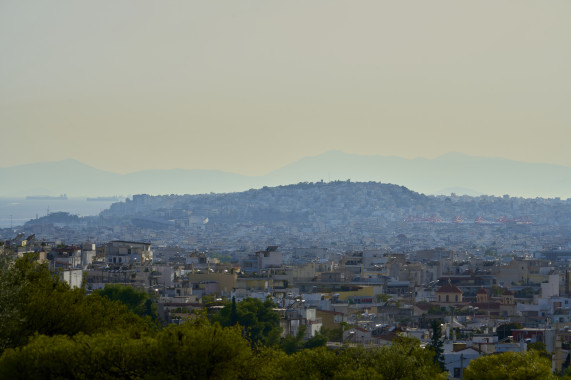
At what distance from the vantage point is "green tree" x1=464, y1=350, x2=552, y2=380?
88.0ft

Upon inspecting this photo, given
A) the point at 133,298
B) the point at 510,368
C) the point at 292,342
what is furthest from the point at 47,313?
the point at 133,298

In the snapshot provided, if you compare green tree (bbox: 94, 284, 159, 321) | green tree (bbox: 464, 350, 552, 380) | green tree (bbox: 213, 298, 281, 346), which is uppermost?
green tree (bbox: 94, 284, 159, 321)

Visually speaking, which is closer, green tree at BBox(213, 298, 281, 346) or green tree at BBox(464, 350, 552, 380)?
green tree at BBox(464, 350, 552, 380)

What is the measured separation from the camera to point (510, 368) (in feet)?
90.0

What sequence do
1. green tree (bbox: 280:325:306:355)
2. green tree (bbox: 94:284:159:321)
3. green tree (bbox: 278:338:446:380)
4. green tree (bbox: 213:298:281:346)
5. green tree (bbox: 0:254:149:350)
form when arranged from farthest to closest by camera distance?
green tree (bbox: 94:284:159:321), green tree (bbox: 213:298:281:346), green tree (bbox: 280:325:306:355), green tree (bbox: 0:254:149:350), green tree (bbox: 278:338:446:380)

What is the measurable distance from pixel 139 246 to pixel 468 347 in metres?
49.3

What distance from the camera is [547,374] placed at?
2684 cm

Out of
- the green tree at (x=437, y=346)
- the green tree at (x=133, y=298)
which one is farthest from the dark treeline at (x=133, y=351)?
the green tree at (x=133, y=298)

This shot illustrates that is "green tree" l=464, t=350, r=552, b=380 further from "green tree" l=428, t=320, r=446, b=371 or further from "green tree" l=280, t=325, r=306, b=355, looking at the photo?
"green tree" l=280, t=325, r=306, b=355

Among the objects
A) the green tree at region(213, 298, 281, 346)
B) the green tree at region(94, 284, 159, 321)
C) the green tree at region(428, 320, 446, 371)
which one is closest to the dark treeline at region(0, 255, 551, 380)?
the green tree at region(428, 320, 446, 371)

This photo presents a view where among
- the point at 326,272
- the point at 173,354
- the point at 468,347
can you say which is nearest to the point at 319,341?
the point at 468,347

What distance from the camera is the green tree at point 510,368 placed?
88.0 feet

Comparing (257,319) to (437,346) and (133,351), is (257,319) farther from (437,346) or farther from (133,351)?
(133,351)

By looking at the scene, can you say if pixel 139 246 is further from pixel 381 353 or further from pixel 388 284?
pixel 381 353
